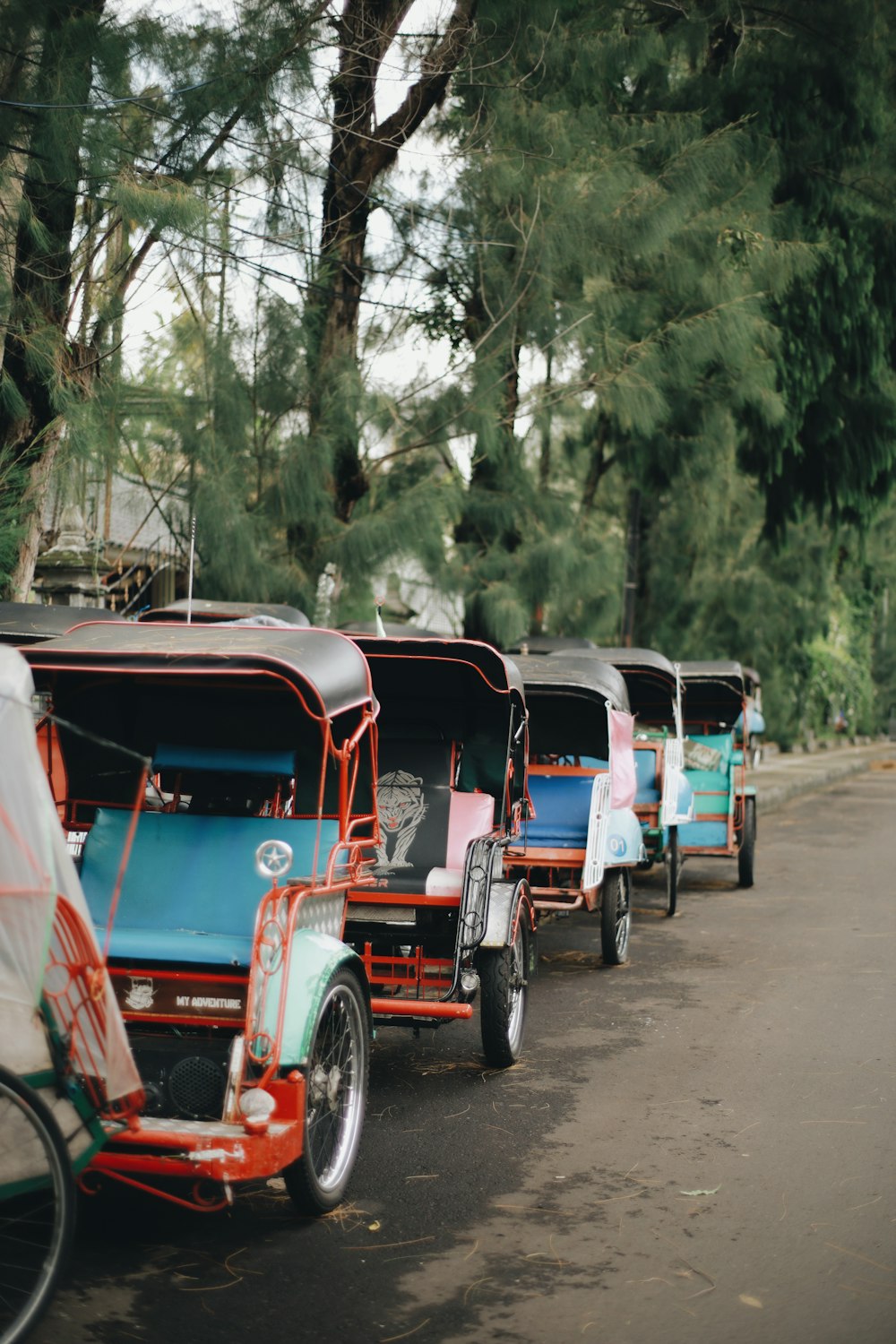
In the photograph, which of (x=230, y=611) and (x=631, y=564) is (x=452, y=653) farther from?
(x=631, y=564)

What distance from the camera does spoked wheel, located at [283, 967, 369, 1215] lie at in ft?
14.3

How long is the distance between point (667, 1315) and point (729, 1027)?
355 centimetres

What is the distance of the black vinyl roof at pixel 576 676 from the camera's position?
887 cm

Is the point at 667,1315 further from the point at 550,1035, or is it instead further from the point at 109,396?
the point at 109,396

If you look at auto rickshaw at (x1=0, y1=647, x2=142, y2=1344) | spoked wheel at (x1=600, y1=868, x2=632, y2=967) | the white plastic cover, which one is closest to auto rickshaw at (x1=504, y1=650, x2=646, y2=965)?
spoked wheel at (x1=600, y1=868, x2=632, y2=967)

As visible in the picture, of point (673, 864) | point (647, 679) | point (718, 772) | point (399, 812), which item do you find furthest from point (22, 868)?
point (718, 772)

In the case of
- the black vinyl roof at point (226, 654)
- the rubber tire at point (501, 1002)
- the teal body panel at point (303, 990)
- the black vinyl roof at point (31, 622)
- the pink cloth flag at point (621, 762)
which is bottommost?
the rubber tire at point (501, 1002)

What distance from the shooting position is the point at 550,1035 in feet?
23.5

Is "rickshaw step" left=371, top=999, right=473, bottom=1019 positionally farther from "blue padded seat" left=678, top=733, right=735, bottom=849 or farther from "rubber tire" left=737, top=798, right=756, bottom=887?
"rubber tire" left=737, top=798, right=756, bottom=887

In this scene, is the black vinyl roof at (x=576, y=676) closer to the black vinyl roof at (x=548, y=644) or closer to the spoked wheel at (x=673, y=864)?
the spoked wheel at (x=673, y=864)

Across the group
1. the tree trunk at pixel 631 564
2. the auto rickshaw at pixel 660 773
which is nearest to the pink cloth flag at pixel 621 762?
the auto rickshaw at pixel 660 773

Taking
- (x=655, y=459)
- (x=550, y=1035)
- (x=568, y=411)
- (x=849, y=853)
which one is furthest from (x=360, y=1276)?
(x=655, y=459)

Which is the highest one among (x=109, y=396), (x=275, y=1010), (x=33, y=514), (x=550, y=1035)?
(x=109, y=396)

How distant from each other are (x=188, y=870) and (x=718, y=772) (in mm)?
8279
